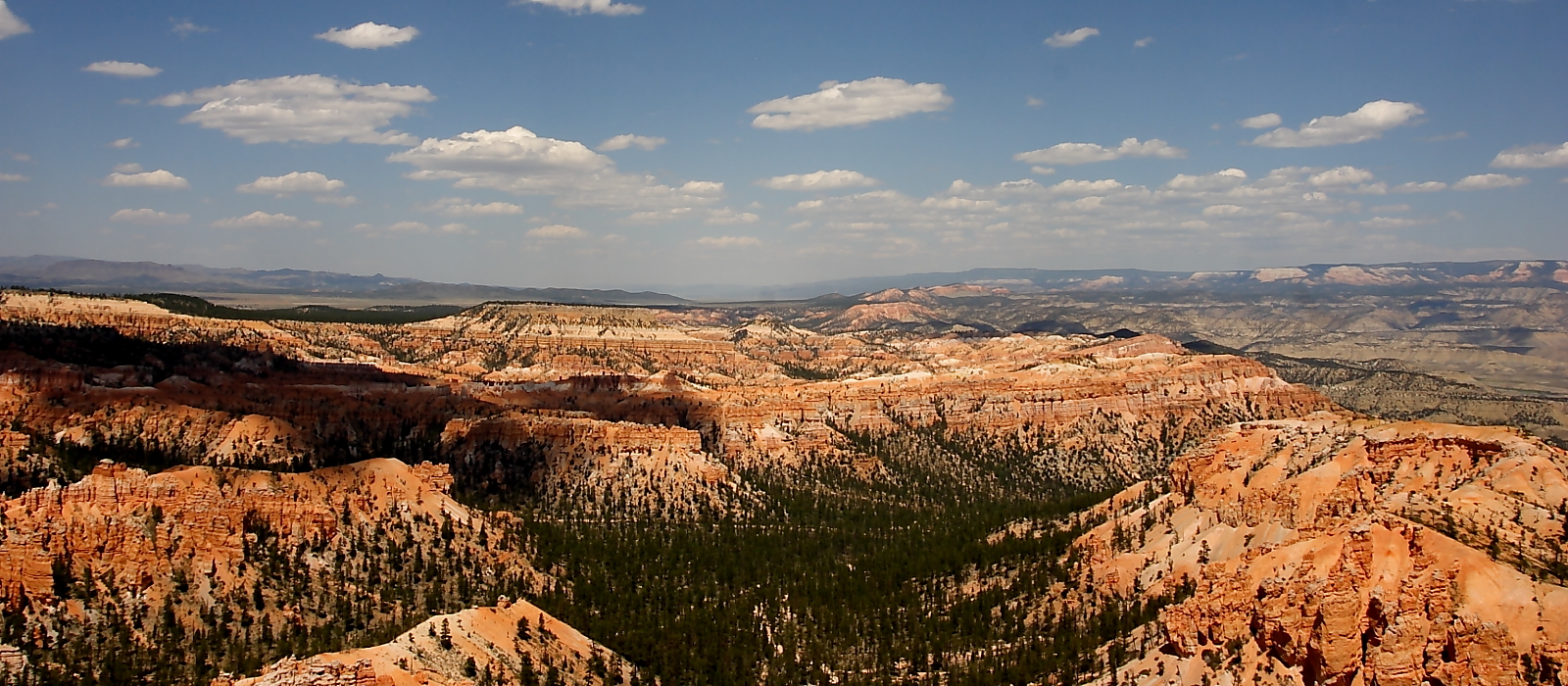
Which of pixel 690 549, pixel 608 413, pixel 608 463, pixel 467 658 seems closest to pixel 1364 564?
pixel 467 658

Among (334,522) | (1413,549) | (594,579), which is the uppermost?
(1413,549)

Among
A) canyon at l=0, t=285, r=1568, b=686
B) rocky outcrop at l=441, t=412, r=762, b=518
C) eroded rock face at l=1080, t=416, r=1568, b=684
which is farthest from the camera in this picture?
rocky outcrop at l=441, t=412, r=762, b=518

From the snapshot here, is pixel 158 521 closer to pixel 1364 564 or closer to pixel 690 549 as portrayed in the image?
pixel 690 549

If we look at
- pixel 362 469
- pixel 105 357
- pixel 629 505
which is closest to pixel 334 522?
pixel 362 469

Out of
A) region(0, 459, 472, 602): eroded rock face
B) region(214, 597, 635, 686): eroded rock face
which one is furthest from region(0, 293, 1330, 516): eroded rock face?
region(214, 597, 635, 686): eroded rock face

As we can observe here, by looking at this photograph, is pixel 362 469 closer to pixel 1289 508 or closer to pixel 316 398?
pixel 316 398

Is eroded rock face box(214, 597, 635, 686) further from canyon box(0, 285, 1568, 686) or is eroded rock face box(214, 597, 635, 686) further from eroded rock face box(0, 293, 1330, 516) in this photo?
eroded rock face box(0, 293, 1330, 516)

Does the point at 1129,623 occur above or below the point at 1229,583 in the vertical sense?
below

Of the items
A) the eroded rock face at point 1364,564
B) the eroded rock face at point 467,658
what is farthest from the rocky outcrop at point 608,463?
the eroded rock face at point 1364,564
